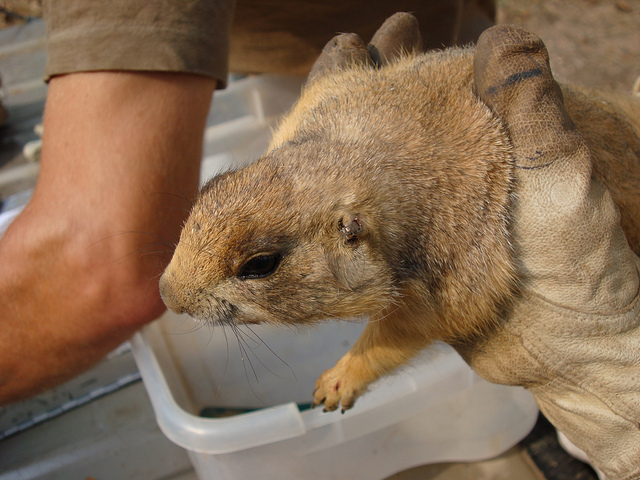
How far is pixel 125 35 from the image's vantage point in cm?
→ 295

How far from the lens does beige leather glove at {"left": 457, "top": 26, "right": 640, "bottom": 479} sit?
6.63 ft

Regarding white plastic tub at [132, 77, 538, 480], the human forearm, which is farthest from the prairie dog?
the human forearm

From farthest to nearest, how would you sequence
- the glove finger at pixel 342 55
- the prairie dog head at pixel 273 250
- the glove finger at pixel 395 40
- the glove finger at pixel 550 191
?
1. the glove finger at pixel 395 40
2. the glove finger at pixel 342 55
3. the glove finger at pixel 550 191
4. the prairie dog head at pixel 273 250

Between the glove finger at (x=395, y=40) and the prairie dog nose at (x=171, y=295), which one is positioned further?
the glove finger at (x=395, y=40)

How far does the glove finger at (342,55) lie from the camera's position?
2.62 metres

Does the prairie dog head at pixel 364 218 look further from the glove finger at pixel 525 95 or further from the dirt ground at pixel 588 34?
the dirt ground at pixel 588 34

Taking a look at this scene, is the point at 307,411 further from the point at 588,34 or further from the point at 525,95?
the point at 588,34

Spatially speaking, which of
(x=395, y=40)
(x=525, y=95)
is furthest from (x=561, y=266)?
(x=395, y=40)

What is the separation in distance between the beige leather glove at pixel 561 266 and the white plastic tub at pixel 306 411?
65 cm

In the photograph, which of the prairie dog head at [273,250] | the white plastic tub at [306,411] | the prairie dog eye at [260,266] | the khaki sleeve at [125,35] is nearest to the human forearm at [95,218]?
the khaki sleeve at [125,35]

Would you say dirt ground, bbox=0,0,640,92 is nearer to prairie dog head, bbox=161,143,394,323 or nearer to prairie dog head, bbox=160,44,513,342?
prairie dog head, bbox=160,44,513,342

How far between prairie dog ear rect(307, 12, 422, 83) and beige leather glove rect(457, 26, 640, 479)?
0.68m

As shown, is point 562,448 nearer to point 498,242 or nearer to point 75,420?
point 498,242

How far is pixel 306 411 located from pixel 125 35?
2411 millimetres
